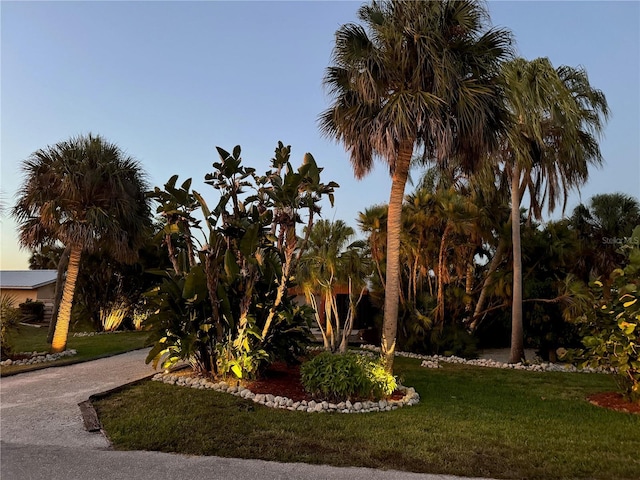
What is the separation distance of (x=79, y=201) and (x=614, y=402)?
1213cm

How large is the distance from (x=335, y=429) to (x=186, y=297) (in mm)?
3603

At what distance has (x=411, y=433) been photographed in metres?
5.18

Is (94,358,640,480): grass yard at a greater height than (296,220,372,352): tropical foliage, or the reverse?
(296,220,372,352): tropical foliage

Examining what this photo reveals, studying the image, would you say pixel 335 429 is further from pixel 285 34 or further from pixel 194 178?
pixel 285 34

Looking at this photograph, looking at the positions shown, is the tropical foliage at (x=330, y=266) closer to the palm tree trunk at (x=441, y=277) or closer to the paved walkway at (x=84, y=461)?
the palm tree trunk at (x=441, y=277)

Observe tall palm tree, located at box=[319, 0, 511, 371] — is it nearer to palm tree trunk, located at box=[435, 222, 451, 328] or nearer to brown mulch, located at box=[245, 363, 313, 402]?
brown mulch, located at box=[245, 363, 313, 402]

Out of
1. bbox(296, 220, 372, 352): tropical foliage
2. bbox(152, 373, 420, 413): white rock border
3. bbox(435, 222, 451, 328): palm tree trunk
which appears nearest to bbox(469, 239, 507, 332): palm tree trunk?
bbox(435, 222, 451, 328): palm tree trunk

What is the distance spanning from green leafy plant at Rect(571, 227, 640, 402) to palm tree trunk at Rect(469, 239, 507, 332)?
6.36m

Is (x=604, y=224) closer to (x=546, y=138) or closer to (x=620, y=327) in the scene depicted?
(x=546, y=138)

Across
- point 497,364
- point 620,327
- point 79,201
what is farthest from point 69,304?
point 620,327

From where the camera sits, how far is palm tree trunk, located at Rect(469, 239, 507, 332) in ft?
46.0

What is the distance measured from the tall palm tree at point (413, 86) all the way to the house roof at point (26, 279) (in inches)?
939

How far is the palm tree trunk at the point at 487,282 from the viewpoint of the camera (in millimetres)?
14023

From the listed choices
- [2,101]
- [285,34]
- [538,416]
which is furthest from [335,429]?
[285,34]
